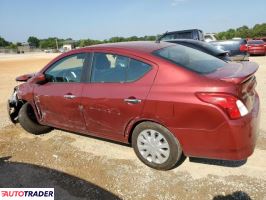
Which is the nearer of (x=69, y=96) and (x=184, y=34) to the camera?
(x=69, y=96)

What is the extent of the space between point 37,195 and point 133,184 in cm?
116

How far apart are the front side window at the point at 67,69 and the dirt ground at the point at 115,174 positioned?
1.13 m

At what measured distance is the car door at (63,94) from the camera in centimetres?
446

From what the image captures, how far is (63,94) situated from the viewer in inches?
181

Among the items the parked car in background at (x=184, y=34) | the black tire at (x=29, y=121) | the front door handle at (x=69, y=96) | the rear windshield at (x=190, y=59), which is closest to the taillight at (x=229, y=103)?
the rear windshield at (x=190, y=59)

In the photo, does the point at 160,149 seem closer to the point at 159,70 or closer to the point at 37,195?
the point at 159,70

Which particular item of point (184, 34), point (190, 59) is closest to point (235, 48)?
point (184, 34)

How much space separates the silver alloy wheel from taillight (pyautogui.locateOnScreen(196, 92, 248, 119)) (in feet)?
2.80

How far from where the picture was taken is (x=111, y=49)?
13.7 ft

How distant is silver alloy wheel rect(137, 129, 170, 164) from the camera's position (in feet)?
12.2

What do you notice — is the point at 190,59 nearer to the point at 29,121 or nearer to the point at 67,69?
the point at 67,69

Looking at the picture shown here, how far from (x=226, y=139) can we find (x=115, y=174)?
1516mm

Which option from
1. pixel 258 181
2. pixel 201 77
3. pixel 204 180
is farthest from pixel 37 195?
pixel 258 181

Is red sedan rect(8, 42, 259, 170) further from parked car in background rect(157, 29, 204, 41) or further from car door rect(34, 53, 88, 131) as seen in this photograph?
parked car in background rect(157, 29, 204, 41)
